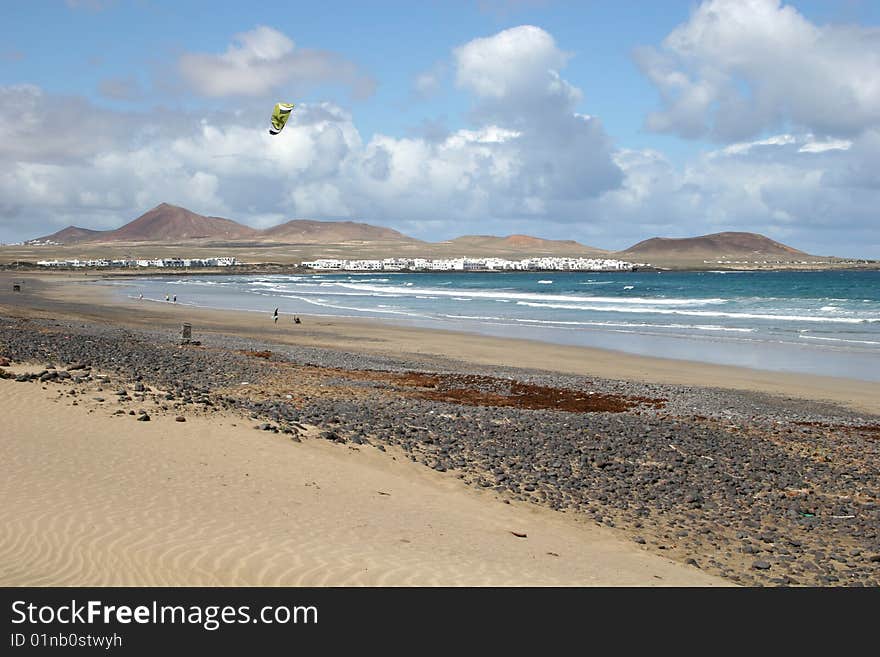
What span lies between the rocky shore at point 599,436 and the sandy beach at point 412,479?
5 centimetres

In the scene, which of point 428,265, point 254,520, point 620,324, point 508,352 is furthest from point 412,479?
point 428,265

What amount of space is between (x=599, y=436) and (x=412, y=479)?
376 cm

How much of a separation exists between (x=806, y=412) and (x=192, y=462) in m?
12.6

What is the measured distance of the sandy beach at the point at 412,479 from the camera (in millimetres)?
6746

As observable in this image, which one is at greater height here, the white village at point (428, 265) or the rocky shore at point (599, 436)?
the white village at point (428, 265)

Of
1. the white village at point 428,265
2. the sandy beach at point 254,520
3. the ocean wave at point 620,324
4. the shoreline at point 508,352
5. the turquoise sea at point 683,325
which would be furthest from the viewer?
the white village at point 428,265

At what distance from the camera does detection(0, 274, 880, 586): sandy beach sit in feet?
22.1

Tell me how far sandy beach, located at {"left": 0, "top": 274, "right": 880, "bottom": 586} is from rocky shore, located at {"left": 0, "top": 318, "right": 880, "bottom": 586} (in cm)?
5

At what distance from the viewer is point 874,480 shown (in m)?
10.8

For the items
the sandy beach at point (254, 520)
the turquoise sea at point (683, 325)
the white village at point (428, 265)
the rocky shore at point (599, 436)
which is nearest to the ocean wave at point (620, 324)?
the turquoise sea at point (683, 325)

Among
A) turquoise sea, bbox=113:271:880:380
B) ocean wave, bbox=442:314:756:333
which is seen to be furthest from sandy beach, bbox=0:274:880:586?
ocean wave, bbox=442:314:756:333

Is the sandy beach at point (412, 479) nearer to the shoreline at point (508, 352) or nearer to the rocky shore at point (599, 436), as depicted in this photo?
the rocky shore at point (599, 436)

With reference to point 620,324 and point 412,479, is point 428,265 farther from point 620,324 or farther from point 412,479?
point 412,479

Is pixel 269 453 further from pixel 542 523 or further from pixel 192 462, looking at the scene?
pixel 542 523
